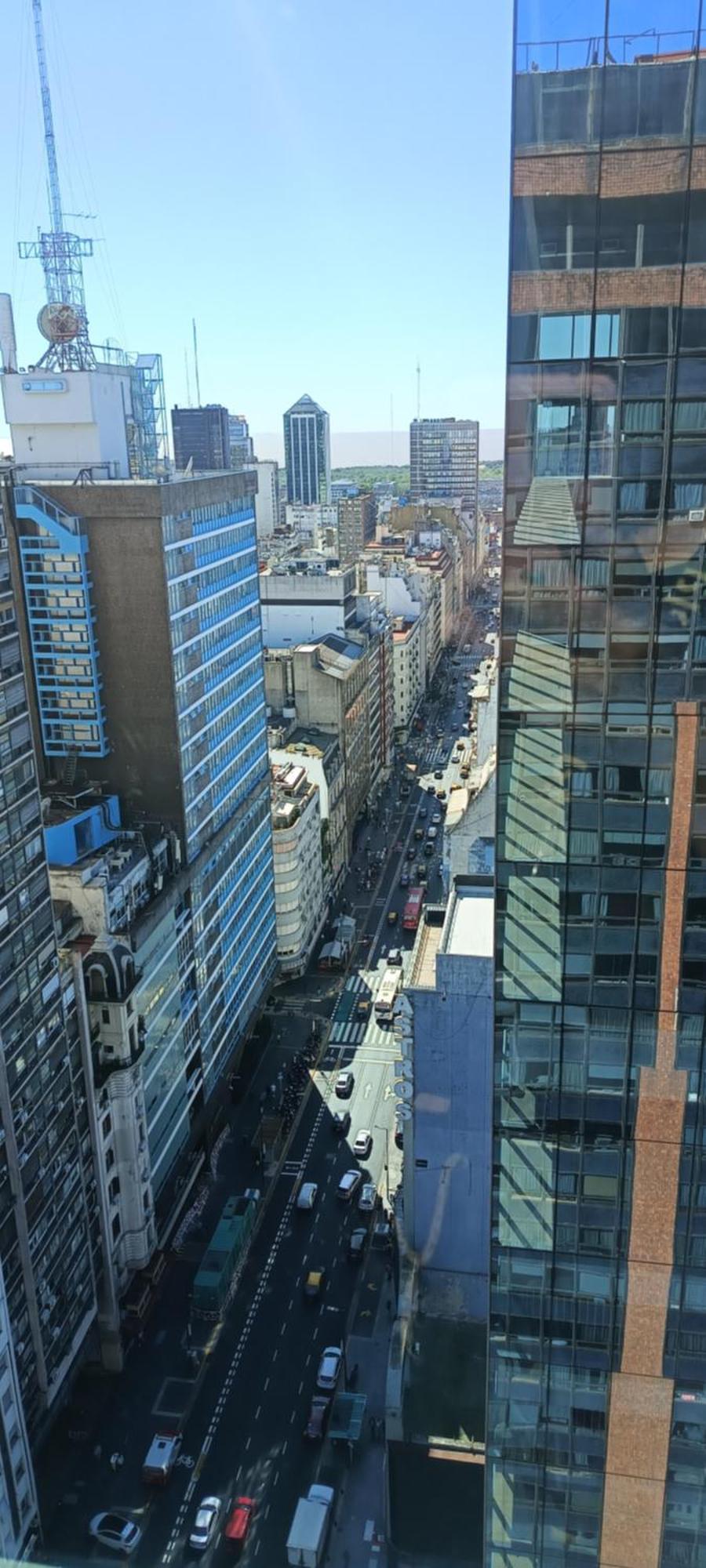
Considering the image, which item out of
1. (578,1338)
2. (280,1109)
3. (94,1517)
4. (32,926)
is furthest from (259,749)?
(578,1338)

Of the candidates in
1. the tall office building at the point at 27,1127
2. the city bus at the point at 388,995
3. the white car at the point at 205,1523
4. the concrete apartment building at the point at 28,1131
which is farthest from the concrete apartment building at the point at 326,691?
the white car at the point at 205,1523

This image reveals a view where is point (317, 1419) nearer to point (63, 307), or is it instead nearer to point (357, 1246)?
point (357, 1246)

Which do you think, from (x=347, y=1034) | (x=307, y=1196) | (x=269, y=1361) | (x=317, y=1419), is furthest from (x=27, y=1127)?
(x=347, y=1034)

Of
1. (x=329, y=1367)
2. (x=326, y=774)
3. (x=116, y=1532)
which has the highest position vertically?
(x=326, y=774)

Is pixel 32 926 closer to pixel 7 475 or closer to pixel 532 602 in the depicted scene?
pixel 7 475

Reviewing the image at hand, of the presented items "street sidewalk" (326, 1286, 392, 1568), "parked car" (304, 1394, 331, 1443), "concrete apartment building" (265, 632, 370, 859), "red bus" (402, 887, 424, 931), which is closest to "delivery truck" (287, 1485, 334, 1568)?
"street sidewalk" (326, 1286, 392, 1568)

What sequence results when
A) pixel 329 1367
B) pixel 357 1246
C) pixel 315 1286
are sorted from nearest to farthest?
pixel 329 1367, pixel 315 1286, pixel 357 1246

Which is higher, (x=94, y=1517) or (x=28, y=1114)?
(x=28, y=1114)
